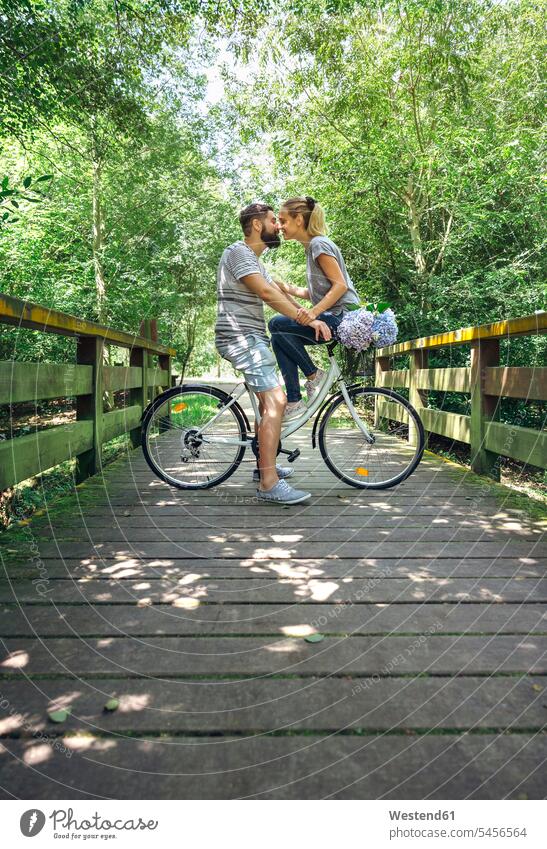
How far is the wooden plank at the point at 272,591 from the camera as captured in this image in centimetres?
225

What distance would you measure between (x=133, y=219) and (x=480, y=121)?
8.52 metres

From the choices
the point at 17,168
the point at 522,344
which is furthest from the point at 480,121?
the point at 17,168

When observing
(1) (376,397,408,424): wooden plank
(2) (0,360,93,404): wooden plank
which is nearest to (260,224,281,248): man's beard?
(2) (0,360,93,404): wooden plank

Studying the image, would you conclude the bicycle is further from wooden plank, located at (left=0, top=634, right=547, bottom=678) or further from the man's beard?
wooden plank, located at (left=0, top=634, right=547, bottom=678)

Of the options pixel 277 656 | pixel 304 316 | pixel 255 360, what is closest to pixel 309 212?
pixel 304 316

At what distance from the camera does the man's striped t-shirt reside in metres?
3.68

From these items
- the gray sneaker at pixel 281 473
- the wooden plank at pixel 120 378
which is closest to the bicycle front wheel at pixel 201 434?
the gray sneaker at pixel 281 473

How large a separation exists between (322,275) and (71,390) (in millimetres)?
1845

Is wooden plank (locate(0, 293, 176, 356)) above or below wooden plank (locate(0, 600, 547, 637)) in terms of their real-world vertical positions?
above

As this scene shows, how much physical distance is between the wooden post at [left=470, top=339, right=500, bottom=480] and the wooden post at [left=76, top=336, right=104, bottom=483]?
286cm

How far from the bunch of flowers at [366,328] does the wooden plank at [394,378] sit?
2.69 meters

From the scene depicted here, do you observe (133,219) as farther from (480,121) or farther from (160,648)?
(160,648)

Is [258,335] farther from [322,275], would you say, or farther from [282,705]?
[282,705]

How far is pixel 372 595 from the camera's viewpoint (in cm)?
230
